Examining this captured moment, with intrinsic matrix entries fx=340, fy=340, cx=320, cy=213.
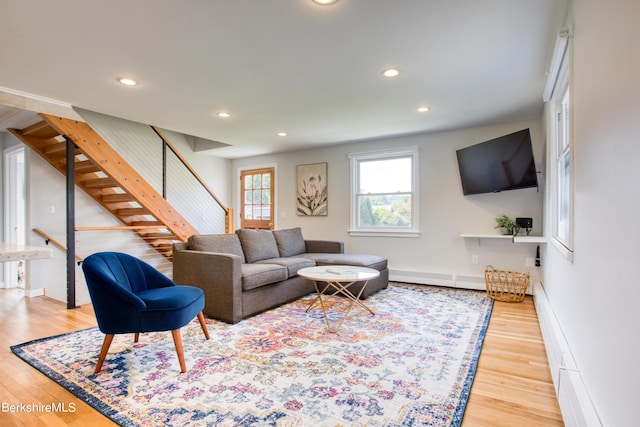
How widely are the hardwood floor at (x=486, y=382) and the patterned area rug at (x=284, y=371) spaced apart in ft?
0.26

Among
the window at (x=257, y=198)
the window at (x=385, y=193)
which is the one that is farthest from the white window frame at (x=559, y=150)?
the window at (x=257, y=198)

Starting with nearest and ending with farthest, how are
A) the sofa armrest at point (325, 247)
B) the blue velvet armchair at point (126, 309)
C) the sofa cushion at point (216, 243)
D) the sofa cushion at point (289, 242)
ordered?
1. the blue velvet armchair at point (126, 309)
2. the sofa cushion at point (216, 243)
3. the sofa cushion at point (289, 242)
4. the sofa armrest at point (325, 247)

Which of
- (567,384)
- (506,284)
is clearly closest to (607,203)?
(567,384)

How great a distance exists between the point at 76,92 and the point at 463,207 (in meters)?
4.72

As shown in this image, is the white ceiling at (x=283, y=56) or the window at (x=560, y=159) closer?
the white ceiling at (x=283, y=56)

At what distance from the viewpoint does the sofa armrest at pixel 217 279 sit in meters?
3.25

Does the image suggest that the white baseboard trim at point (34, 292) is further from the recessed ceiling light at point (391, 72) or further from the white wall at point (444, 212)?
the recessed ceiling light at point (391, 72)

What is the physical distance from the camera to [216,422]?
1.71 m

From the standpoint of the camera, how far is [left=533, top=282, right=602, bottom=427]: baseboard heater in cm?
131

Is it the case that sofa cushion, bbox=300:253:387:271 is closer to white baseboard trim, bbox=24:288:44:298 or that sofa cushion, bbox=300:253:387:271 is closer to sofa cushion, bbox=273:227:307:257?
sofa cushion, bbox=273:227:307:257

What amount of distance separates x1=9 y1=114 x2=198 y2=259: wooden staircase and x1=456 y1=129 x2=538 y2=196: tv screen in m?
3.97

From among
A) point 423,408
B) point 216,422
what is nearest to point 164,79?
point 216,422

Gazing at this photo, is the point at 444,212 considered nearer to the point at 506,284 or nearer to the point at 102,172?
the point at 506,284

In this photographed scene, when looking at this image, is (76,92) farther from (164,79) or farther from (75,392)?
(75,392)
